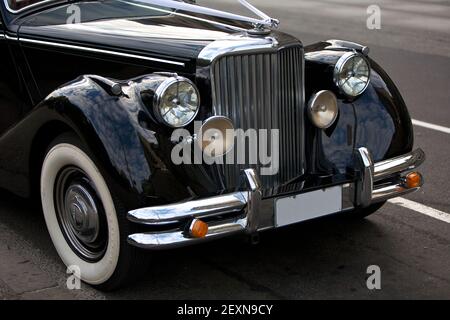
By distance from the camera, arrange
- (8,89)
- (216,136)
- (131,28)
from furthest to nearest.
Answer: (8,89), (131,28), (216,136)

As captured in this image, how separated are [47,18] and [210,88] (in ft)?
4.63

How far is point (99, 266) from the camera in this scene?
390 cm

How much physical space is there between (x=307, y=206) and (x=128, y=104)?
3.24 feet

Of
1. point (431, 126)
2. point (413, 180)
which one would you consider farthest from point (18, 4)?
point (431, 126)

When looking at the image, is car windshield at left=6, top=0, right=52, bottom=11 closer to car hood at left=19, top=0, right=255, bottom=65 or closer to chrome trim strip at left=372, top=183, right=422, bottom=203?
car hood at left=19, top=0, right=255, bottom=65

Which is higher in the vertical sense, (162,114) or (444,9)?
(162,114)

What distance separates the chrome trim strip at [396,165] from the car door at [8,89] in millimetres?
2078

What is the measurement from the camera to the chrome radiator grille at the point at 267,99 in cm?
387

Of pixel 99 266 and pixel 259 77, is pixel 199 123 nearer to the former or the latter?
pixel 259 77

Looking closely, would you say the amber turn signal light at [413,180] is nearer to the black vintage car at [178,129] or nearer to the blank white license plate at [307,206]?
the black vintage car at [178,129]

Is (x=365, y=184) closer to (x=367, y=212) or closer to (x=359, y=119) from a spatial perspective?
(x=359, y=119)

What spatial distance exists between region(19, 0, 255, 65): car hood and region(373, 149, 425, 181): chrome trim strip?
106cm

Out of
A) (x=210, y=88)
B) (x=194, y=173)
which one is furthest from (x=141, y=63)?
(x=194, y=173)

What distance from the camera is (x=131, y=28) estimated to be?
4438 millimetres
